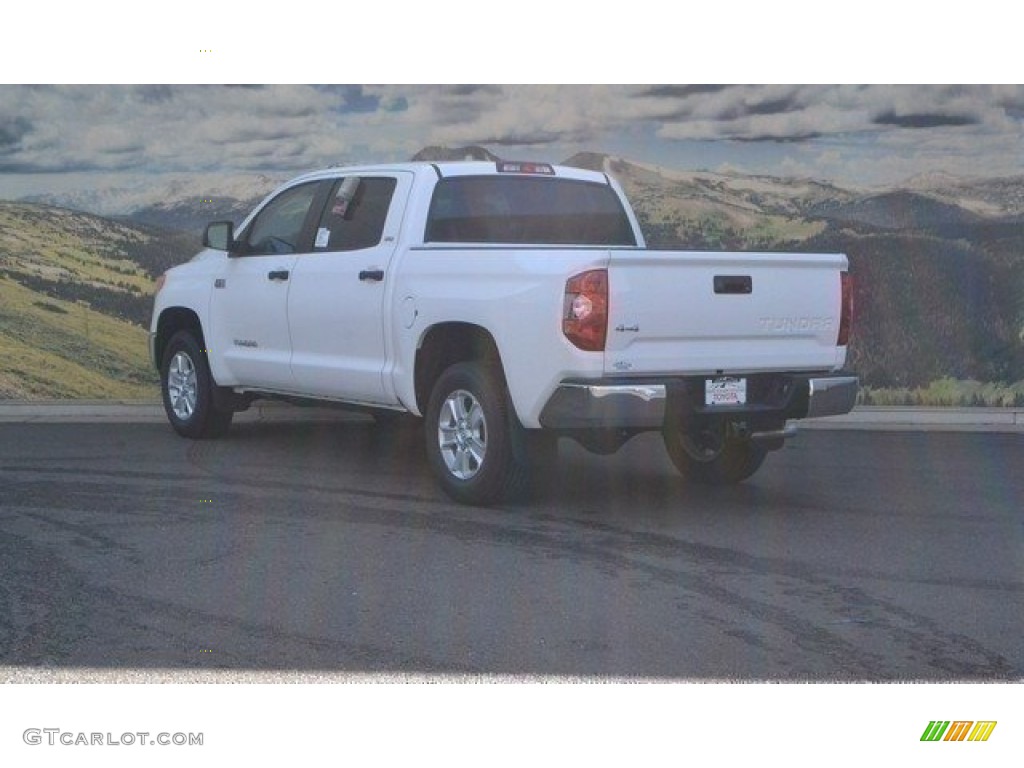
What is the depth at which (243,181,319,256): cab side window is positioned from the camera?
34.3 ft

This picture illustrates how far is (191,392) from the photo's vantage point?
37.8ft

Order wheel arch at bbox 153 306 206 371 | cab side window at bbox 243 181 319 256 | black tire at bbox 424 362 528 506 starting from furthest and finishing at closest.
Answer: wheel arch at bbox 153 306 206 371, cab side window at bbox 243 181 319 256, black tire at bbox 424 362 528 506

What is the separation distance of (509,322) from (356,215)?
202 centimetres

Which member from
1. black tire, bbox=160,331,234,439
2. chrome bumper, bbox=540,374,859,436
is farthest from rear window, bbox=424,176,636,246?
black tire, bbox=160,331,234,439

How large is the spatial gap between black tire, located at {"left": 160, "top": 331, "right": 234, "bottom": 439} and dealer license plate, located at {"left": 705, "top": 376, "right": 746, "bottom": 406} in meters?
4.09

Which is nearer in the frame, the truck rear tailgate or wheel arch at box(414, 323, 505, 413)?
the truck rear tailgate

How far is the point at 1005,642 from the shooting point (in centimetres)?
623

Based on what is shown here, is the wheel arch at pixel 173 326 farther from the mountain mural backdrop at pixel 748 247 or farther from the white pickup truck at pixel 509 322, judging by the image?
the mountain mural backdrop at pixel 748 247

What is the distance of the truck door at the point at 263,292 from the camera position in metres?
10.4

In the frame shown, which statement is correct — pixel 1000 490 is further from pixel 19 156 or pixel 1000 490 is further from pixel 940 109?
pixel 19 156

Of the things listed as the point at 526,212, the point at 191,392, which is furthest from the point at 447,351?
the point at 191,392

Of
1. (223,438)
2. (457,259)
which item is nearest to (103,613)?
(457,259)

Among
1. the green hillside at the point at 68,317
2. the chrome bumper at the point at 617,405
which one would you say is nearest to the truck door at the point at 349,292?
the chrome bumper at the point at 617,405
